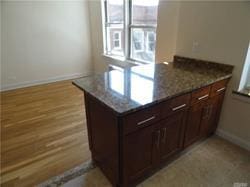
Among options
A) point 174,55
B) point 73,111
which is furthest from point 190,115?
point 73,111

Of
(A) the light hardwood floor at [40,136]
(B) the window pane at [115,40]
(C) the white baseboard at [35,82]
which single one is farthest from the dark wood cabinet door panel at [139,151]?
(C) the white baseboard at [35,82]

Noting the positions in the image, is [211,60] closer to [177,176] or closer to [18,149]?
[177,176]

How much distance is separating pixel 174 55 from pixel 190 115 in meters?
1.13

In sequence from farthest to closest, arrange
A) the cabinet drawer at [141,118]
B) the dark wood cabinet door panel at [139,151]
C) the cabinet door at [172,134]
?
the cabinet door at [172,134], the dark wood cabinet door panel at [139,151], the cabinet drawer at [141,118]

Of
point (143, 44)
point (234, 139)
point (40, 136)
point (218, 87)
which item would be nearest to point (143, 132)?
point (218, 87)

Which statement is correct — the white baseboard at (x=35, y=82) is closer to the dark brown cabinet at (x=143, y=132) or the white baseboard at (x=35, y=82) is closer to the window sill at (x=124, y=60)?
the window sill at (x=124, y=60)

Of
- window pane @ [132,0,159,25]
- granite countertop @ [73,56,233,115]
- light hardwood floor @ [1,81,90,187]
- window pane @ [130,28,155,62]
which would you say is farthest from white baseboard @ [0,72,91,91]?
granite countertop @ [73,56,233,115]

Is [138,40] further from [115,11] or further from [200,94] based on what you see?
[200,94]

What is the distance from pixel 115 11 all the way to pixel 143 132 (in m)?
3.22

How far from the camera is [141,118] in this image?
53.9 inches

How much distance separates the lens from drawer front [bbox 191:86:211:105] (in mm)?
1757

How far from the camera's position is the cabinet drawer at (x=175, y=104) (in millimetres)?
1517

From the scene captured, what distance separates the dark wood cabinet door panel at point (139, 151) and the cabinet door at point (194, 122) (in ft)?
1.59

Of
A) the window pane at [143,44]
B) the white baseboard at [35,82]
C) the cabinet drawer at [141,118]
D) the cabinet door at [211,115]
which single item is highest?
A: the window pane at [143,44]
